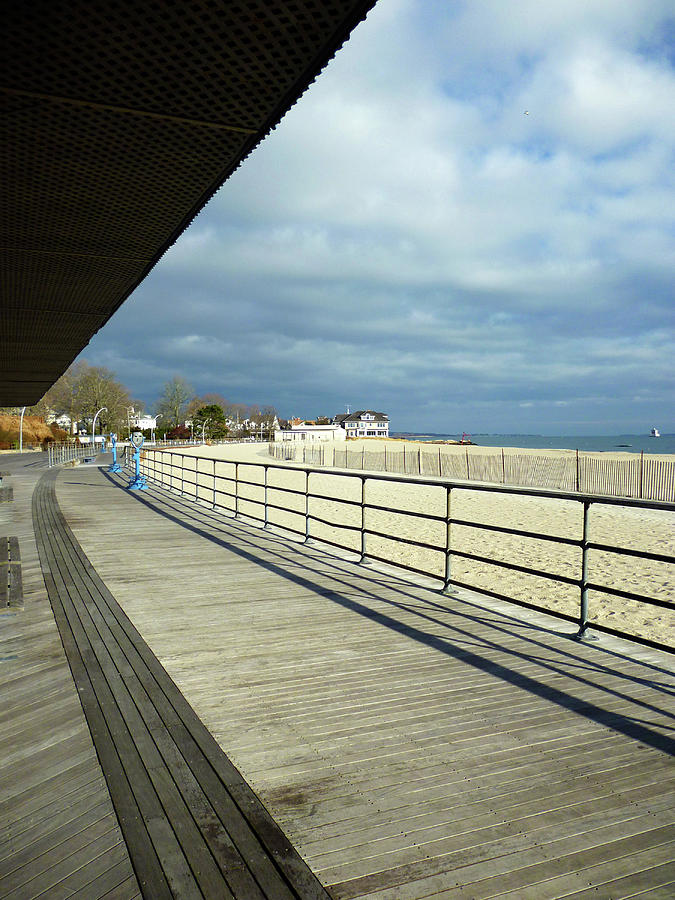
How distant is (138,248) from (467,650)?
11.9 feet

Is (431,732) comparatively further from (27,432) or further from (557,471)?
(27,432)

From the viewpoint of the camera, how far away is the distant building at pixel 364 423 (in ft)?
537

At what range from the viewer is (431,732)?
318cm

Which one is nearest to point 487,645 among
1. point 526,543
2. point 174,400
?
point 526,543

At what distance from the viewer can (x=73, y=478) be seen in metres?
22.5

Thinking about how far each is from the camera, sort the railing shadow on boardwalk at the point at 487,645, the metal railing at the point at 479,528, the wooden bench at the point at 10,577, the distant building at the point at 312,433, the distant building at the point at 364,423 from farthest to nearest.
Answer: the distant building at the point at 364,423
the distant building at the point at 312,433
the wooden bench at the point at 10,577
the metal railing at the point at 479,528
the railing shadow on boardwalk at the point at 487,645

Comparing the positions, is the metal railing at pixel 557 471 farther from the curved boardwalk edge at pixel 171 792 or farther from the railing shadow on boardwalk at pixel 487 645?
the curved boardwalk edge at pixel 171 792

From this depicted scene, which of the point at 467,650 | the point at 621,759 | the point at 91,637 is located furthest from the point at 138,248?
the point at 621,759

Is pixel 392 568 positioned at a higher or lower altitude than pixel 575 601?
higher

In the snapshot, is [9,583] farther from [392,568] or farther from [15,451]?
[15,451]

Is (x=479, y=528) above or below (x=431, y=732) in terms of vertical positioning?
above

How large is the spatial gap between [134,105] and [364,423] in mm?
161620

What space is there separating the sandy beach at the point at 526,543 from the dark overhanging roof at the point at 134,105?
3605 mm

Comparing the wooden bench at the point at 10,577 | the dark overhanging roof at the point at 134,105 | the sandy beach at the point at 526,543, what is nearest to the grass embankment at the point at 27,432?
the sandy beach at the point at 526,543
